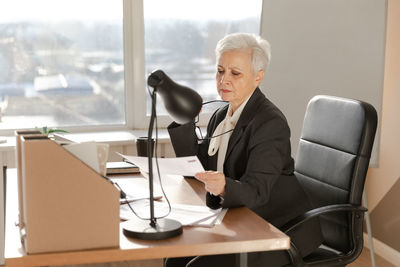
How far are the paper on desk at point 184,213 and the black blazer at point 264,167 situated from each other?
0.16 ft

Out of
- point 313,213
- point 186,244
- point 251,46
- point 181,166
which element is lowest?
point 313,213

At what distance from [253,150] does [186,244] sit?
1.78 ft

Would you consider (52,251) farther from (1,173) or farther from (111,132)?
(111,132)

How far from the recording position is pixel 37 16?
11.3ft

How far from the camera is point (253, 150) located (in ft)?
6.22

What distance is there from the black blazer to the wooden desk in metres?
0.10

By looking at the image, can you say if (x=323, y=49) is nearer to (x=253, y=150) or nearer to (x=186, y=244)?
(x=253, y=150)

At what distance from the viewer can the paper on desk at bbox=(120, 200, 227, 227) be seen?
1628mm

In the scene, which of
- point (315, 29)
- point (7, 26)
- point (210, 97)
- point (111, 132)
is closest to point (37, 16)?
point (7, 26)

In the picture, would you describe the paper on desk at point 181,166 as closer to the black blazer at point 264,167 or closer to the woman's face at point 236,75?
the black blazer at point 264,167

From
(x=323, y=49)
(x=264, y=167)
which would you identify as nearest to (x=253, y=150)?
(x=264, y=167)

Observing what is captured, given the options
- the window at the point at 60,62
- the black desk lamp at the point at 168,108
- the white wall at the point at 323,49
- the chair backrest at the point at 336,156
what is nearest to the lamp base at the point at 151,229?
the black desk lamp at the point at 168,108

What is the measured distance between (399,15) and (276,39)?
72 centimetres

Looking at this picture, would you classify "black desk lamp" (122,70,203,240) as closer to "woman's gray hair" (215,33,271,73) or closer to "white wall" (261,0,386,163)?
"woman's gray hair" (215,33,271,73)
